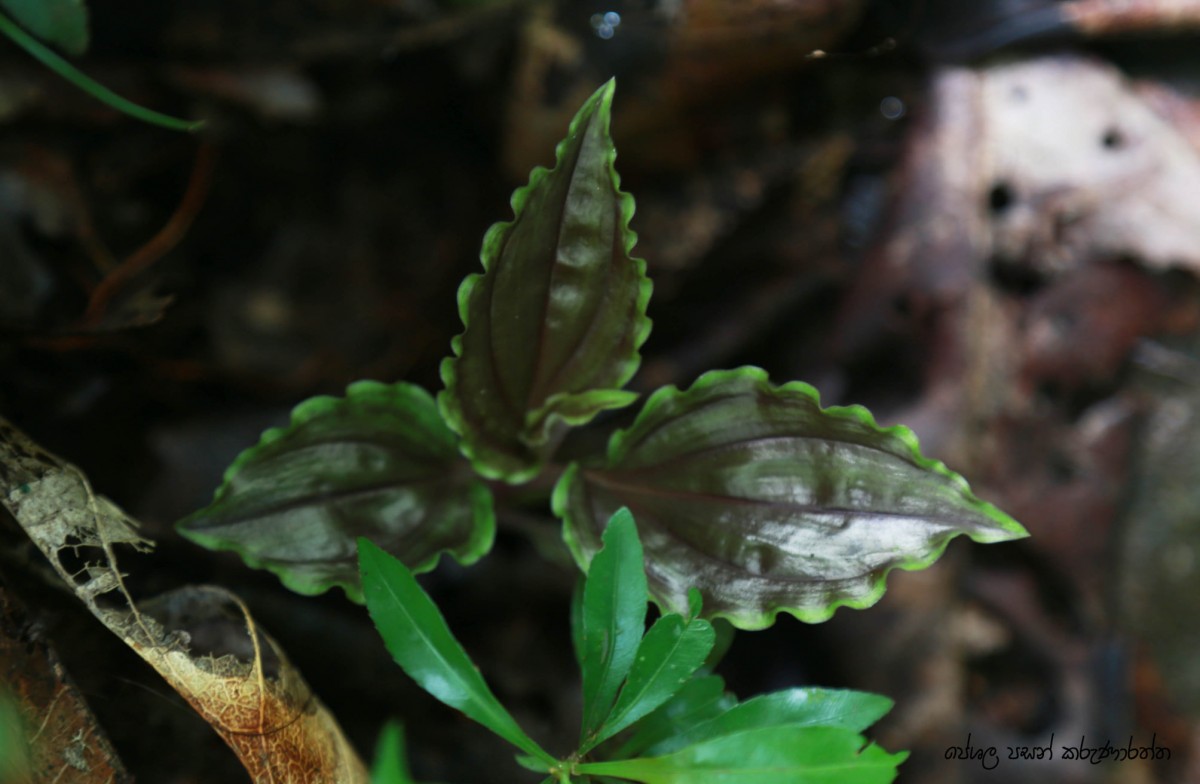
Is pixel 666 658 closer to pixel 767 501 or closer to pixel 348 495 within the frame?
pixel 767 501

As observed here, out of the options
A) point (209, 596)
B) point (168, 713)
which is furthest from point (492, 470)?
point (168, 713)

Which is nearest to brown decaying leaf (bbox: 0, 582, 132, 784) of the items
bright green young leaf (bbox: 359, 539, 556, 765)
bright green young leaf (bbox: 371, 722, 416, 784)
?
bright green young leaf (bbox: 359, 539, 556, 765)

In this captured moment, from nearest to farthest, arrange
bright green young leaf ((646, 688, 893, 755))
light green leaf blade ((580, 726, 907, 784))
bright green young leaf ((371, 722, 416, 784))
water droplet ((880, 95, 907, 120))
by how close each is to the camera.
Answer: bright green young leaf ((371, 722, 416, 784)), light green leaf blade ((580, 726, 907, 784)), bright green young leaf ((646, 688, 893, 755)), water droplet ((880, 95, 907, 120))

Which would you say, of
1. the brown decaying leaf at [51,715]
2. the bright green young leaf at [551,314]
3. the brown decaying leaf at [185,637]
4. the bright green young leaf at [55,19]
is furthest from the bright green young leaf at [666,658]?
the bright green young leaf at [55,19]

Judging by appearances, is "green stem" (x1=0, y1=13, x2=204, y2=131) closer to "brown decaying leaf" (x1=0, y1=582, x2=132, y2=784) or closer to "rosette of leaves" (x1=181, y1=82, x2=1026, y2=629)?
"rosette of leaves" (x1=181, y1=82, x2=1026, y2=629)

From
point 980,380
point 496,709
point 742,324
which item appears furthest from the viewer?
point 742,324

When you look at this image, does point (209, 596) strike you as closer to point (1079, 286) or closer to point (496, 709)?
point (496, 709)

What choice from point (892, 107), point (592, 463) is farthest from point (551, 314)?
point (892, 107)
